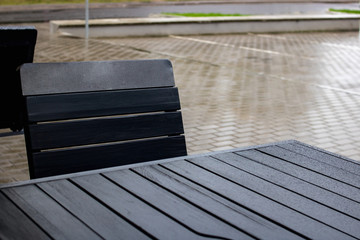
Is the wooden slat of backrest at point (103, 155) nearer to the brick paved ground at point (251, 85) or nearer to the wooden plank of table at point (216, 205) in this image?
the wooden plank of table at point (216, 205)

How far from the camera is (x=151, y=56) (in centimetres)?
1065

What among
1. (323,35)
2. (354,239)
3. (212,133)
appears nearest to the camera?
(354,239)

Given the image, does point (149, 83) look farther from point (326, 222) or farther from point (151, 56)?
point (151, 56)

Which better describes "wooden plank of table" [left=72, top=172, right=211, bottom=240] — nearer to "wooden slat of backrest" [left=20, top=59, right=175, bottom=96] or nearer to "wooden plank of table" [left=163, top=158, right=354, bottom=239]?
"wooden plank of table" [left=163, top=158, right=354, bottom=239]

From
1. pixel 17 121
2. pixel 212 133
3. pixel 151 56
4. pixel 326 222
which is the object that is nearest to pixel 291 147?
pixel 326 222

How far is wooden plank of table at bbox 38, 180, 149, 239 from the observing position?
5.08 ft

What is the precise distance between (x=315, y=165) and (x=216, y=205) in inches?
23.2

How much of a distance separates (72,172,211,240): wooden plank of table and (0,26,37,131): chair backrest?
223 centimetres

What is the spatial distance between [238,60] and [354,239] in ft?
30.7

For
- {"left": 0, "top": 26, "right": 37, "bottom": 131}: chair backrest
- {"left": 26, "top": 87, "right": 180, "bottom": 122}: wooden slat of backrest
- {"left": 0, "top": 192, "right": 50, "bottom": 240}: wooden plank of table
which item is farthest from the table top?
{"left": 0, "top": 26, "right": 37, "bottom": 131}: chair backrest

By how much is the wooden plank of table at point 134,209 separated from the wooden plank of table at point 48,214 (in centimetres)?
13

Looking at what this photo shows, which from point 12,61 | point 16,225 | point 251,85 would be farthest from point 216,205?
point 251,85

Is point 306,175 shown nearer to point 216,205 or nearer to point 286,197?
point 286,197

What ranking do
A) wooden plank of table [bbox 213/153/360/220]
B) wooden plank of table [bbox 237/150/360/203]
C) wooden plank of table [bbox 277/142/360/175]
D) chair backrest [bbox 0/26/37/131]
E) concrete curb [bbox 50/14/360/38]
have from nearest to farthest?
wooden plank of table [bbox 213/153/360/220] < wooden plank of table [bbox 237/150/360/203] < wooden plank of table [bbox 277/142/360/175] < chair backrest [bbox 0/26/37/131] < concrete curb [bbox 50/14/360/38]
